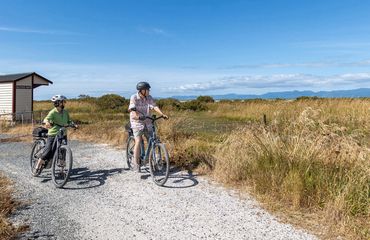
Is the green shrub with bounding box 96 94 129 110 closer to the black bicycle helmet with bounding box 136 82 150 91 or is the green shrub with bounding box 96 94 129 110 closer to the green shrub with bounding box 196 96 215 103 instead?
the green shrub with bounding box 196 96 215 103

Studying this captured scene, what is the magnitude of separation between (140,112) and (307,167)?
10.2ft

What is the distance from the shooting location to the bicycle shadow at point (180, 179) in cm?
637

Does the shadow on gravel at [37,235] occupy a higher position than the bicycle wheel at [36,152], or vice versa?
the bicycle wheel at [36,152]

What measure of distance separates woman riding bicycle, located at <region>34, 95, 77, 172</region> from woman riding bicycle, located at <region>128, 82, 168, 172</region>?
3.86 feet

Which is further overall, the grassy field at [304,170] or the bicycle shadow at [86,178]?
the bicycle shadow at [86,178]

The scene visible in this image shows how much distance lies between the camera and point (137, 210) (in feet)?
16.6

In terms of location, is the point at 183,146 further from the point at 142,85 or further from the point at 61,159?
A: the point at 61,159

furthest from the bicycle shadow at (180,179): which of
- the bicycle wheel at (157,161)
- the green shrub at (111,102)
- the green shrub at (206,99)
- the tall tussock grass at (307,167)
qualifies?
the green shrub at (206,99)

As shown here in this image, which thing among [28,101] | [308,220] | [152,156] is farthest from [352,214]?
[28,101]

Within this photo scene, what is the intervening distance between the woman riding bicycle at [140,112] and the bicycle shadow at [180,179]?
2.46 feet

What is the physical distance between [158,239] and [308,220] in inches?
73.0

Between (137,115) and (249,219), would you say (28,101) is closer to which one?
(137,115)

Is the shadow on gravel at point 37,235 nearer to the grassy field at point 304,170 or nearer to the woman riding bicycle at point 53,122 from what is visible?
the woman riding bicycle at point 53,122

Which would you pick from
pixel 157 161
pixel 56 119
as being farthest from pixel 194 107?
pixel 56 119
